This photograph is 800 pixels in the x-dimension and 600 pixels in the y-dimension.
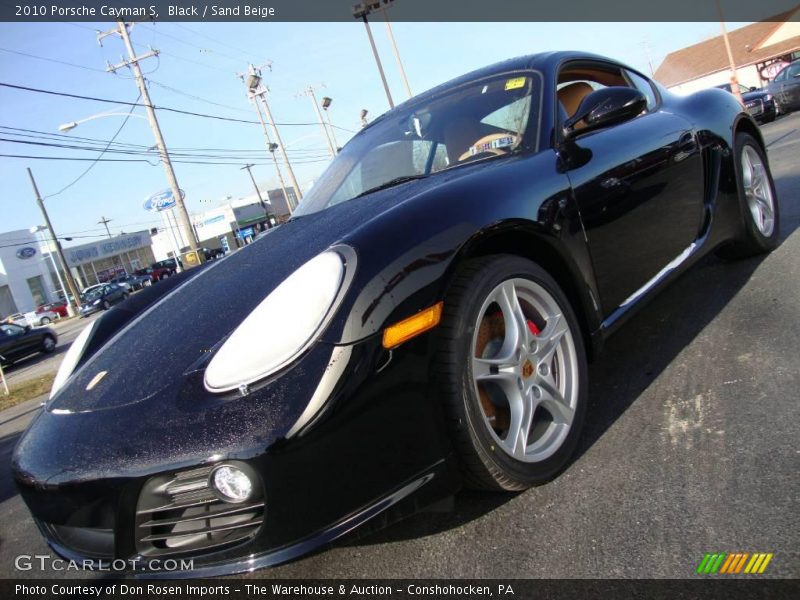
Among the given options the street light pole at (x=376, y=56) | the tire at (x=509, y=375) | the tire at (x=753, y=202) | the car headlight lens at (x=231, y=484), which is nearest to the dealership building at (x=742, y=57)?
the street light pole at (x=376, y=56)

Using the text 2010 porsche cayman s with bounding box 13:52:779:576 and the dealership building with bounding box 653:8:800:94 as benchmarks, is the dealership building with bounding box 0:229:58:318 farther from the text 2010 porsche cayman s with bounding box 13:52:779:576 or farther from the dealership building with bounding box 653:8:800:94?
the text 2010 porsche cayman s with bounding box 13:52:779:576

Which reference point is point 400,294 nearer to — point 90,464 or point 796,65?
point 90,464

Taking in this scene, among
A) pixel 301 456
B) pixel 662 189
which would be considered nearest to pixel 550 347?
pixel 301 456

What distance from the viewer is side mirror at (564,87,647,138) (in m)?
2.36

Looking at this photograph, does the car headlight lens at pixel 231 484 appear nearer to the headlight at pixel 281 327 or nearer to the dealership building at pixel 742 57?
the headlight at pixel 281 327

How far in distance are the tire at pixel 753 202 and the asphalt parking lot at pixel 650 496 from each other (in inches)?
34.5

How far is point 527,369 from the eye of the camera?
1.94 metres

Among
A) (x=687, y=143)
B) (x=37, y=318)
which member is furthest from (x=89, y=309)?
(x=687, y=143)

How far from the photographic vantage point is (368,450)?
150 cm

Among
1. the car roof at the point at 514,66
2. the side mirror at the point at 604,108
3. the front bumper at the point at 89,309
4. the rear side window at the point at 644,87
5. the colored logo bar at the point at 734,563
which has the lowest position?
the colored logo bar at the point at 734,563

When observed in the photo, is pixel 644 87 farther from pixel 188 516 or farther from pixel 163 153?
pixel 163 153

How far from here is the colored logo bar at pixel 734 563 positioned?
1.41 metres

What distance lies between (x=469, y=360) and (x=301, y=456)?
21.8 inches

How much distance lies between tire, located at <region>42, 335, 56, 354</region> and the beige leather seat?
20.3m
